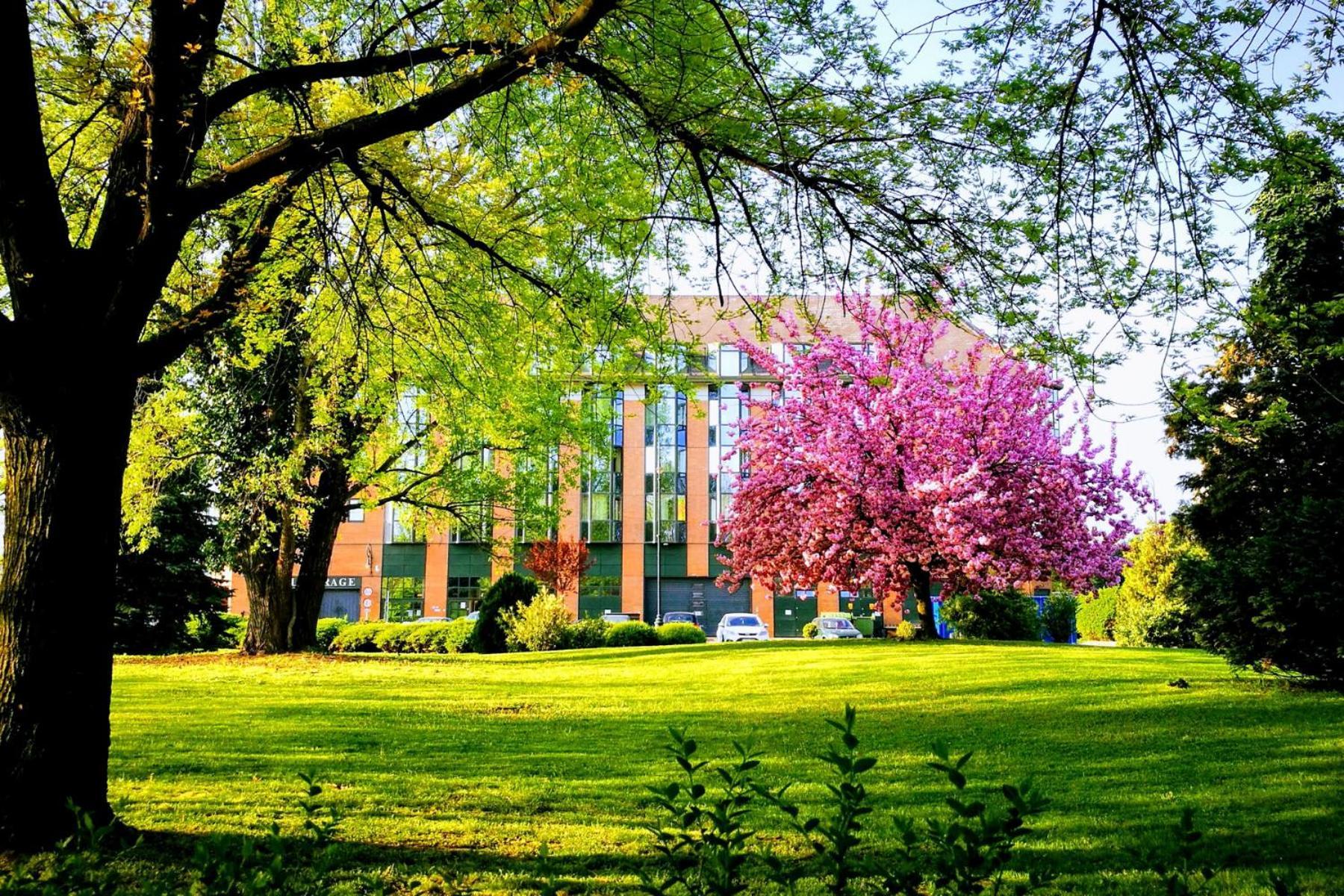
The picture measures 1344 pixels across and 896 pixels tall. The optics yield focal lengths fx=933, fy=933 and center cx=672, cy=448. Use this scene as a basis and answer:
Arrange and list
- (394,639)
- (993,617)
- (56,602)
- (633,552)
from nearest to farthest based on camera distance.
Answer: (56,602), (993,617), (394,639), (633,552)

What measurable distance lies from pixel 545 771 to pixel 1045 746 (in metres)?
4.35

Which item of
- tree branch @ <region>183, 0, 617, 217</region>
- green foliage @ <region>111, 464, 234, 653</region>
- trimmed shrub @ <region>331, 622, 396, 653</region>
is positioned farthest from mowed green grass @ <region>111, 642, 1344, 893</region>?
trimmed shrub @ <region>331, 622, 396, 653</region>

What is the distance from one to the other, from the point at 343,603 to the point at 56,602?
50171 mm

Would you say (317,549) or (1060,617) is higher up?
(317,549)

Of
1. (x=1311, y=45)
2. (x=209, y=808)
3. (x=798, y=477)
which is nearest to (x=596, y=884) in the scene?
(x=209, y=808)

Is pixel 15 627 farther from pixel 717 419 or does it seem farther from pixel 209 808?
pixel 717 419

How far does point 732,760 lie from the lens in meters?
7.65

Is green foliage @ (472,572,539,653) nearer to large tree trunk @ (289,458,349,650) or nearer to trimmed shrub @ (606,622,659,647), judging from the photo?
trimmed shrub @ (606,622,659,647)

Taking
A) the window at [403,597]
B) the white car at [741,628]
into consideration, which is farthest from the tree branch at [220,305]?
the window at [403,597]

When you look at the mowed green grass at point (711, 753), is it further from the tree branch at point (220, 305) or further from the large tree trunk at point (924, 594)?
the large tree trunk at point (924, 594)

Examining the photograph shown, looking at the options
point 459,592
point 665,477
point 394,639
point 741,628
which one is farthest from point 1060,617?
point 459,592

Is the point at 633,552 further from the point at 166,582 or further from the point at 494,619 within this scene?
the point at 166,582

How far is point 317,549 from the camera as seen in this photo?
72.2ft

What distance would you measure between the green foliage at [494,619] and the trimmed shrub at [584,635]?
5.11 ft
